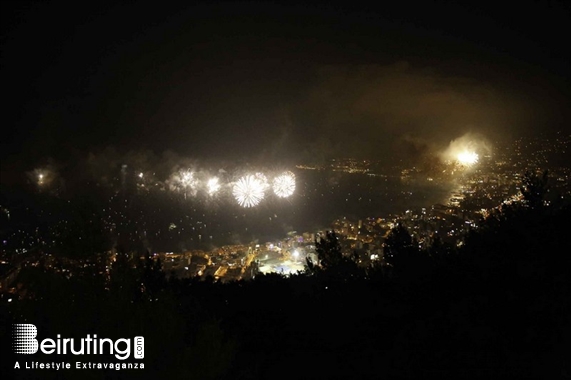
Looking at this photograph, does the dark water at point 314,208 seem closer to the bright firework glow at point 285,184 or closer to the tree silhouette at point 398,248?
the bright firework glow at point 285,184

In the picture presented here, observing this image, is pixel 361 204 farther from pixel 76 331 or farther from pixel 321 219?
pixel 76 331

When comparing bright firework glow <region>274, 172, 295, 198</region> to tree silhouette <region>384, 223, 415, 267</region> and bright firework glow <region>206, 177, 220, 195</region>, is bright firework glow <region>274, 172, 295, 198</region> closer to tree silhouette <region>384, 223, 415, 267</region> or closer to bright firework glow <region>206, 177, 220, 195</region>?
bright firework glow <region>206, 177, 220, 195</region>

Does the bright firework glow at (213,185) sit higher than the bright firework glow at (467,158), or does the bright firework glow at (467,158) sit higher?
the bright firework glow at (213,185)

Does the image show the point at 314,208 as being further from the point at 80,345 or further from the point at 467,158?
the point at 80,345

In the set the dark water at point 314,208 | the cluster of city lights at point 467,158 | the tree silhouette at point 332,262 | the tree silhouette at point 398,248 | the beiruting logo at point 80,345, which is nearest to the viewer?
the beiruting logo at point 80,345

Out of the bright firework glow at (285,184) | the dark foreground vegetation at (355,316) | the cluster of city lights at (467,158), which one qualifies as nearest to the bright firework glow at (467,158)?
the cluster of city lights at (467,158)

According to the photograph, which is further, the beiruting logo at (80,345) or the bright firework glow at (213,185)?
the bright firework glow at (213,185)

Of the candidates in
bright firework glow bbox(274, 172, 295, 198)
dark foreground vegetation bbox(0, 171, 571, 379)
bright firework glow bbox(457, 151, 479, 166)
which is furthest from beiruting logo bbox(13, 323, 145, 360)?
bright firework glow bbox(457, 151, 479, 166)
